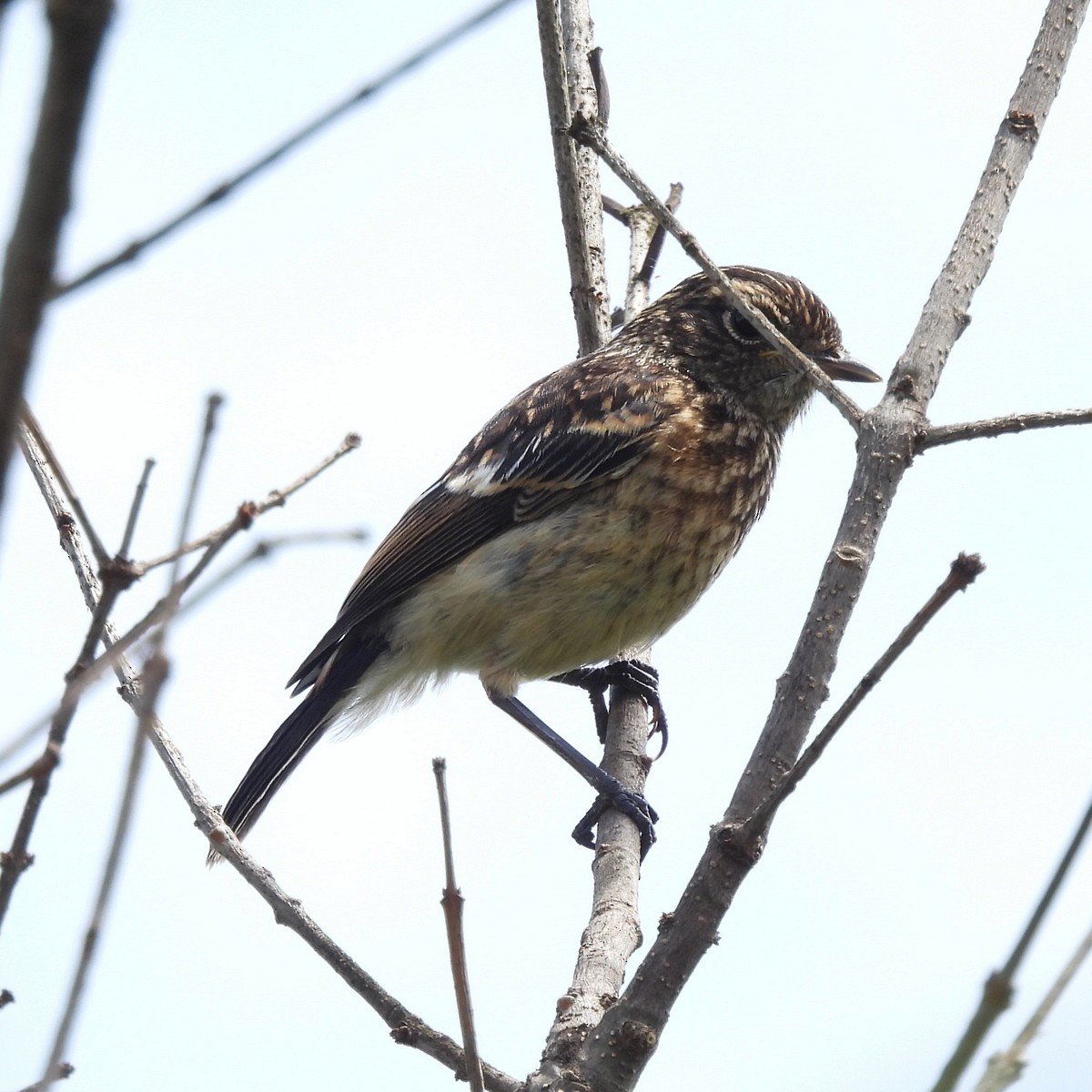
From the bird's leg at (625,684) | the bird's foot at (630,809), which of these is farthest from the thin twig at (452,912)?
the bird's leg at (625,684)

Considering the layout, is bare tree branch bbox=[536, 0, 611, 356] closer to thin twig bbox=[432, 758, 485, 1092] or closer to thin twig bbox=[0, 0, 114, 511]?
thin twig bbox=[432, 758, 485, 1092]

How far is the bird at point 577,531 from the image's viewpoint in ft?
17.3

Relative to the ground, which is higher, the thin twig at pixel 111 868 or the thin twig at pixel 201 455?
the thin twig at pixel 201 455

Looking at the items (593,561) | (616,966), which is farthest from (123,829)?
(593,561)

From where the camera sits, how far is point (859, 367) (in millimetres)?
5824

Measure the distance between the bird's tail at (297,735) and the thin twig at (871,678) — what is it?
291 cm

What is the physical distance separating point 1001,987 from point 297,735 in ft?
14.1

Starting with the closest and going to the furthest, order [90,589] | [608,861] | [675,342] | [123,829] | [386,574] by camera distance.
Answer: [123,829]
[90,589]
[608,861]
[386,574]
[675,342]

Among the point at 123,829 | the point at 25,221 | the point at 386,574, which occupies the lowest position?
the point at 123,829

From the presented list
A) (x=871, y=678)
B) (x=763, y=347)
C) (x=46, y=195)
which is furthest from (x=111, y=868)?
(x=763, y=347)

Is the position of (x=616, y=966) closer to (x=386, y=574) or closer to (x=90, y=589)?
(x=90, y=589)

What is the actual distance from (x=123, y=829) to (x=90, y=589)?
6.10 feet

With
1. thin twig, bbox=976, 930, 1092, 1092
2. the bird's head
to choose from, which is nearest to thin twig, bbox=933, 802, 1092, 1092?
thin twig, bbox=976, 930, 1092, 1092

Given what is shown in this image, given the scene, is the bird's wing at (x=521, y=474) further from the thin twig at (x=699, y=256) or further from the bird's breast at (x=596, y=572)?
the thin twig at (x=699, y=256)
